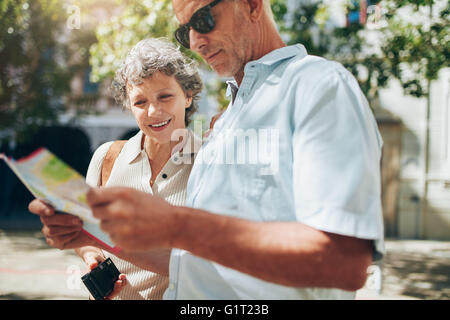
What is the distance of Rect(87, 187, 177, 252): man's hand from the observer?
83cm

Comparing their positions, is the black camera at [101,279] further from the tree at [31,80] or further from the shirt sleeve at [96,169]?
the tree at [31,80]

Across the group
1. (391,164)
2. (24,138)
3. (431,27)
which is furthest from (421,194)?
(24,138)

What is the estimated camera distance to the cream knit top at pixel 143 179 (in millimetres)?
1873

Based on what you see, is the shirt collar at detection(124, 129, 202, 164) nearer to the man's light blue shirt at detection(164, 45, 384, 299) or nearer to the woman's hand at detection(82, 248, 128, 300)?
the woman's hand at detection(82, 248, 128, 300)

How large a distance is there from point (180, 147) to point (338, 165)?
4.40 ft

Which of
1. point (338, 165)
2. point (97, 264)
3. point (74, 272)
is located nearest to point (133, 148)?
point (97, 264)

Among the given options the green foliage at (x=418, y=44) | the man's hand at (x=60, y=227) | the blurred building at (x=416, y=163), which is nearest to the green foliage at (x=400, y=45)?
the green foliage at (x=418, y=44)

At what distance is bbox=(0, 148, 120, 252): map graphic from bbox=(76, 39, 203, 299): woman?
87 cm

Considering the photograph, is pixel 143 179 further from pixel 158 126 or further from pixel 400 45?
pixel 400 45

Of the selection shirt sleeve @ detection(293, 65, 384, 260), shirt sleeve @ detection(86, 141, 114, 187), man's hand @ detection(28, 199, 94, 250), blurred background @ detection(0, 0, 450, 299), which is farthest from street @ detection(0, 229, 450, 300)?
shirt sleeve @ detection(293, 65, 384, 260)

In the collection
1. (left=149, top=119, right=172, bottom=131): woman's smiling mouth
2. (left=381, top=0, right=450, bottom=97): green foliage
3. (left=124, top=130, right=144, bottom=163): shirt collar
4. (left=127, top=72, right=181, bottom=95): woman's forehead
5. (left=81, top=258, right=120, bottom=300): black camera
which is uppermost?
(left=381, top=0, right=450, bottom=97): green foliage

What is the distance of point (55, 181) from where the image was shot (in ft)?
3.36

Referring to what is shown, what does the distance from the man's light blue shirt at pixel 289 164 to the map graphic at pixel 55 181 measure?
1.05ft

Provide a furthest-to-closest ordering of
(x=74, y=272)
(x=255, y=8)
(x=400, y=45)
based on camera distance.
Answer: (x=74, y=272), (x=400, y=45), (x=255, y=8)
